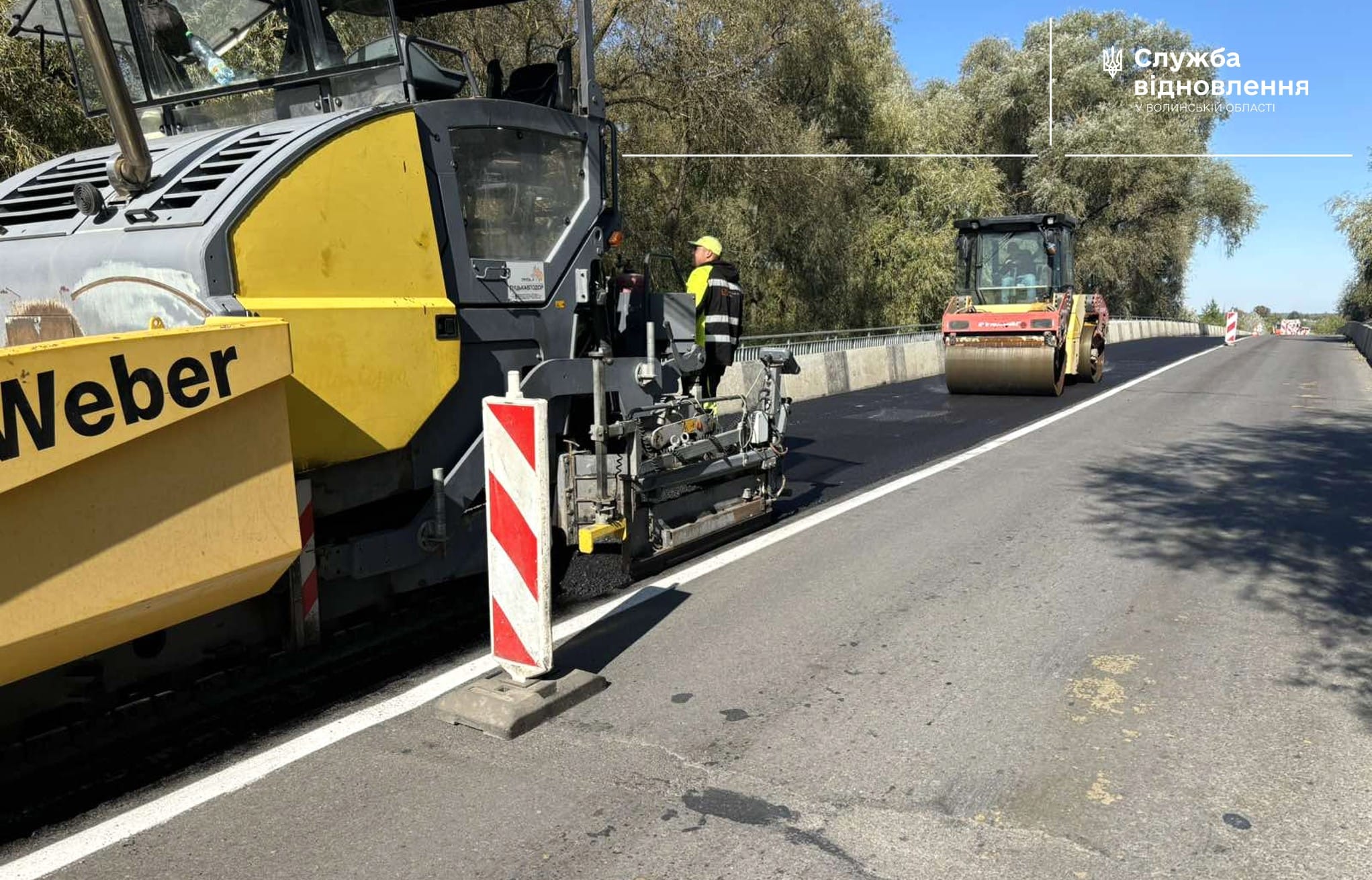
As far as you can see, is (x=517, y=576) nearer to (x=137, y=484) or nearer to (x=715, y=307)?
(x=137, y=484)

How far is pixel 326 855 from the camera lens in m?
2.95

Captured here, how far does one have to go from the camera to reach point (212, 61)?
4.91 m

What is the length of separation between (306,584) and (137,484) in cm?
116

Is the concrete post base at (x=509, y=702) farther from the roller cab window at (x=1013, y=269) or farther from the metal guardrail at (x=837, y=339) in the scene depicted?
the roller cab window at (x=1013, y=269)

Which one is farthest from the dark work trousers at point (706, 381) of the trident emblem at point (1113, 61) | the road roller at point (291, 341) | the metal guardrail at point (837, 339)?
the trident emblem at point (1113, 61)

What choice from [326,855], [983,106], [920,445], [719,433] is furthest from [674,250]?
[983,106]

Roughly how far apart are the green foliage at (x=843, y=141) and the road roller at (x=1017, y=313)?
459 centimetres

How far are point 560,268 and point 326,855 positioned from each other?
10.5 ft

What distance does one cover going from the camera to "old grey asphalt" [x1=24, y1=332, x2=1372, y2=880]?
2.97m

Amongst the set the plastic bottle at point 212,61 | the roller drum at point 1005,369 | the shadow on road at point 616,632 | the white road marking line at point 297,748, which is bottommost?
the shadow on road at point 616,632

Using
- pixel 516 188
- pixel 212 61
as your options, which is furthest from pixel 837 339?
pixel 212 61

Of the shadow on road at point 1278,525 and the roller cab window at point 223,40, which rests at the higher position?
the roller cab window at point 223,40

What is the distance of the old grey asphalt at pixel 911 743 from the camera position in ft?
9.73

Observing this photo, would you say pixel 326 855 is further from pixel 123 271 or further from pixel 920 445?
pixel 920 445
